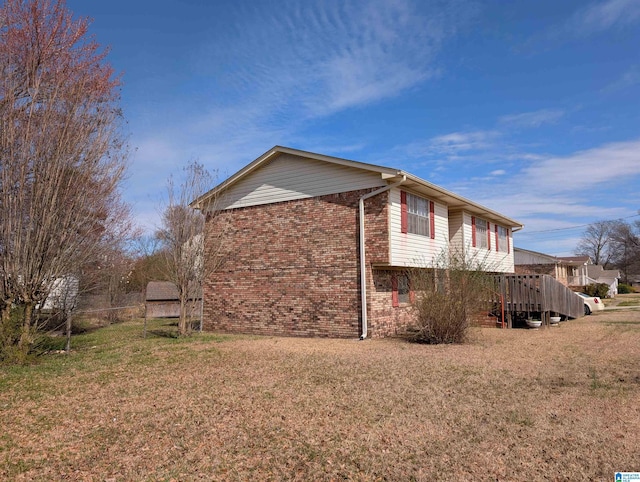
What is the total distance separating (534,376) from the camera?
7852 millimetres

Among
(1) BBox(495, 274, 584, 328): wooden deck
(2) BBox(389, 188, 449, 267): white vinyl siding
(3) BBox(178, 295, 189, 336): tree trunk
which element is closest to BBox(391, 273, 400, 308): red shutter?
(2) BBox(389, 188, 449, 267): white vinyl siding

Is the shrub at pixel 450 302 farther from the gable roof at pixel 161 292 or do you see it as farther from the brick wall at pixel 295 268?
the gable roof at pixel 161 292

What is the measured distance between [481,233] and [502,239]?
3.16 metres

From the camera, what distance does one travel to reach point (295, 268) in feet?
46.7

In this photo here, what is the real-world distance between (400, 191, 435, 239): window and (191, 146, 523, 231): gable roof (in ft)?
A: 0.96

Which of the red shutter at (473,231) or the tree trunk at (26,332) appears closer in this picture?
the tree trunk at (26,332)

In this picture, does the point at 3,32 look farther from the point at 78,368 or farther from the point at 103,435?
the point at 103,435

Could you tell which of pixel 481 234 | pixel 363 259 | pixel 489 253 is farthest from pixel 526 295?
pixel 363 259

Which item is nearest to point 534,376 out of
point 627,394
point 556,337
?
point 627,394

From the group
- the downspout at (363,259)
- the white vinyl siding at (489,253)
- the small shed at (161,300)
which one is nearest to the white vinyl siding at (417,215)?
the downspout at (363,259)

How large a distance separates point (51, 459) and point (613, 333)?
15.2 metres

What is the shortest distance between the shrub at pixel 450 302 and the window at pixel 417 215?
2275mm

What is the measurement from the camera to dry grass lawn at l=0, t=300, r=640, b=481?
4246mm

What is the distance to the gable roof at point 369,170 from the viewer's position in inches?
506
